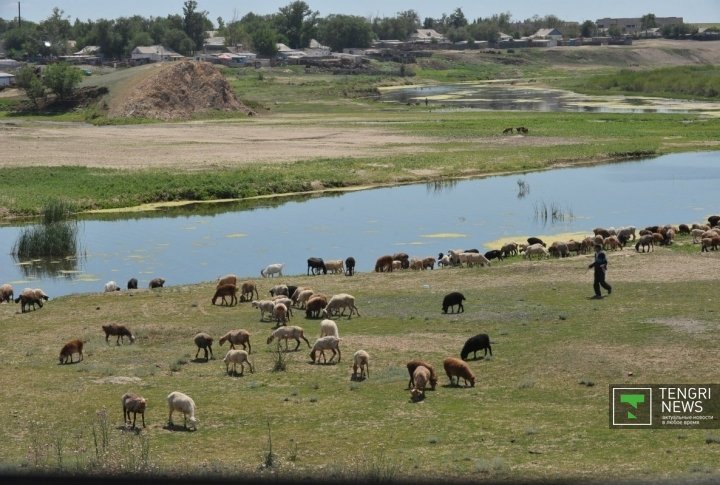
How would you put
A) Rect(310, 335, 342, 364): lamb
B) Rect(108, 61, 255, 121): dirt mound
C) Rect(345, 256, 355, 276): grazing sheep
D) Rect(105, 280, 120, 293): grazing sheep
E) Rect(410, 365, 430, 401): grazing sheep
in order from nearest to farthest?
1. Rect(410, 365, 430, 401): grazing sheep
2. Rect(310, 335, 342, 364): lamb
3. Rect(105, 280, 120, 293): grazing sheep
4. Rect(345, 256, 355, 276): grazing sheep
5. Rect(108, 61, 255, 121): dirt mound

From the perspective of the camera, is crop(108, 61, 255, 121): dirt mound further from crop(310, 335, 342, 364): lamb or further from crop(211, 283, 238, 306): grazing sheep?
crop(310, 335, 342, 364): lamb

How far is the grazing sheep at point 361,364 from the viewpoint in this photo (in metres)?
18.0

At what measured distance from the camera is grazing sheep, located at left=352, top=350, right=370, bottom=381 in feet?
58.9

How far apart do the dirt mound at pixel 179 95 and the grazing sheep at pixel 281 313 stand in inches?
2648

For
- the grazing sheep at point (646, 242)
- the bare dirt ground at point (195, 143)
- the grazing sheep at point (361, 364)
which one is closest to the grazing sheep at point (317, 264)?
the grazing sheep at point (646, 242)

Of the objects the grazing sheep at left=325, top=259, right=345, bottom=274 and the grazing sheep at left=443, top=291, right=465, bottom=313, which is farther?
the grazing sheep at left=325, top=259, right=345, bottom=274

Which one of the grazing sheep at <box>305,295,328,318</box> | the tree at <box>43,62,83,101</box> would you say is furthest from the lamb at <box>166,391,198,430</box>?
the tree at <box>43,62,83,101</box>

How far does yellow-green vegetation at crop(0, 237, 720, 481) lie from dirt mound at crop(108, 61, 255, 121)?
6335cm

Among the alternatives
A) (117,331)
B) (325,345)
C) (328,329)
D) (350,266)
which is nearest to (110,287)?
(350,266)

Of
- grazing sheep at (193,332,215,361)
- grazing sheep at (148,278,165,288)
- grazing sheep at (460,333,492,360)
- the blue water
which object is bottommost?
the blue water

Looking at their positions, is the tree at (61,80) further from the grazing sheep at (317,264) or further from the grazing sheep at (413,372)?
the grazing sheep at (413,372)

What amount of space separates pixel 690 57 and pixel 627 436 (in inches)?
7409

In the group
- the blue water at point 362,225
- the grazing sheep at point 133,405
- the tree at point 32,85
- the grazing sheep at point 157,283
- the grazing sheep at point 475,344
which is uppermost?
the tree at point 32,85

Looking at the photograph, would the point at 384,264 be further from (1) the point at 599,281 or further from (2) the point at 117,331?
(2) the point at 117,331
